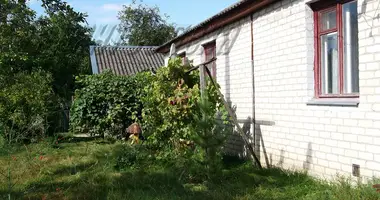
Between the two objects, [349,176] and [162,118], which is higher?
[162,118]

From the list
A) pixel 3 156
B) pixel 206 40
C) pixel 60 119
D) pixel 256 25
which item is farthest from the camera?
pixel 60 119

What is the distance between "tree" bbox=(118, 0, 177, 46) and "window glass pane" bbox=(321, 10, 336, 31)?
2274 centimetres

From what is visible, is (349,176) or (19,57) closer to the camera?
(349,176)

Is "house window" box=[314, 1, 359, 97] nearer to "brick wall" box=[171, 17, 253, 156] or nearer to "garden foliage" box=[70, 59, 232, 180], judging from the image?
"garden foliage" box=[70, 59, 232, 180]

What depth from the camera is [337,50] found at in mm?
5699

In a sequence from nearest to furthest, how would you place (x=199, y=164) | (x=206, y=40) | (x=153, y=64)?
(x=199, y=164)
(x=206, y=40)
(x=153, y=64)

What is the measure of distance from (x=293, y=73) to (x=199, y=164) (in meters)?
2.14

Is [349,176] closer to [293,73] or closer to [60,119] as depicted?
[293,73]

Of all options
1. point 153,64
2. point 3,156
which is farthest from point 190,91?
point 153,64

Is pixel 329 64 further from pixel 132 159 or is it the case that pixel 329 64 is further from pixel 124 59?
pixel 124 59

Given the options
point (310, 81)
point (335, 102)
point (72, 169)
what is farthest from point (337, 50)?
point (72, 169)

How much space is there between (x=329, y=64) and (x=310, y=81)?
38cm

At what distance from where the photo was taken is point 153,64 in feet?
70.2

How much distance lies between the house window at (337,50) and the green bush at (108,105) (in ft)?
22.9
